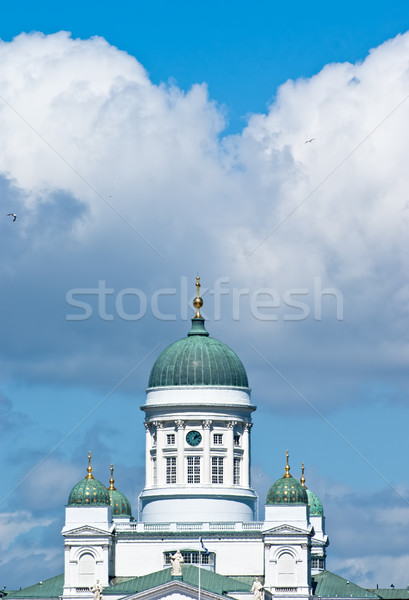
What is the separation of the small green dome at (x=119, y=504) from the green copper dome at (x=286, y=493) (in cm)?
1528

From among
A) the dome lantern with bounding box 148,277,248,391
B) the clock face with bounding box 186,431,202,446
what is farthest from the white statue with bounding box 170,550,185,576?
the dome lantern with bounding box 148,277,248,391

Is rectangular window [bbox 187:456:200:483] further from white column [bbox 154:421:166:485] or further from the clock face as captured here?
white column [bbox 154:421:166:485]

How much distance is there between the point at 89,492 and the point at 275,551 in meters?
14.8

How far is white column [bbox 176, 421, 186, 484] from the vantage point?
176875 mm

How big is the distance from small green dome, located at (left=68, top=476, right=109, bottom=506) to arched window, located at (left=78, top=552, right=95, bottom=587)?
4.40 meters

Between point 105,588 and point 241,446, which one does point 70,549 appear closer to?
point 105,588

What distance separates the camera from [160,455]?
178375mm

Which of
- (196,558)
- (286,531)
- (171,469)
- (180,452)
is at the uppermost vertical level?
(180,452)

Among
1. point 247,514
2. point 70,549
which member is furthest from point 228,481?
point 70,549

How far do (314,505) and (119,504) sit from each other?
23158mm

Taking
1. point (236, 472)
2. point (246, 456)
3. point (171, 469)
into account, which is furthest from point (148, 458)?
point (246, 456)

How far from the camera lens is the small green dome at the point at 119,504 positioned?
181375mm

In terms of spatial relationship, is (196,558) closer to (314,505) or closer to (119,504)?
(119,504)

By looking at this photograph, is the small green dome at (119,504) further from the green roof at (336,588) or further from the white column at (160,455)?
the green roof at (336,588)
